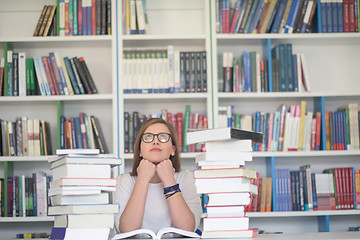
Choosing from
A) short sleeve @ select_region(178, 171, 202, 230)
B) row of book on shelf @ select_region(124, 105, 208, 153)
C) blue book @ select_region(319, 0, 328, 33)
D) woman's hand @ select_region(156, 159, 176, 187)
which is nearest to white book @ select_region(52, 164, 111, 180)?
woman's hand @ select_region(156, 159, 176, 187)

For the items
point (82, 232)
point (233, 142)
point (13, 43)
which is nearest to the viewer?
point (82, 232)

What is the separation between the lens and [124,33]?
148 inches

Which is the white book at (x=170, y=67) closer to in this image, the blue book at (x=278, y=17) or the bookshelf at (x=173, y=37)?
the bookshelf at (x=173, y=37)

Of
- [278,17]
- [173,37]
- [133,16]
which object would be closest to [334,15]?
[278,17]

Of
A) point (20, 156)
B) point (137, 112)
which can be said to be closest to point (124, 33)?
point (137, 112)

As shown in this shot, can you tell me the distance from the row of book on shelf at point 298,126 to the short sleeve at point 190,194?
130 centimetres

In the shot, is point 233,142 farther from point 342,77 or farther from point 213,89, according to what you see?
point 342,77

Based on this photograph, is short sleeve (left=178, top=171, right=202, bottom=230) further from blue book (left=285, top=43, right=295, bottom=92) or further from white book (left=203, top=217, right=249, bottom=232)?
blue book (left=285, top=43, right=295, bottom=92)

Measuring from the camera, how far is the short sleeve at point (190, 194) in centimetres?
227

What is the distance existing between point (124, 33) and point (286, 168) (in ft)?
5.18

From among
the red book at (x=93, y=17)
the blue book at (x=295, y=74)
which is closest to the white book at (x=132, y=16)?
the red book at (x=93, y=17)

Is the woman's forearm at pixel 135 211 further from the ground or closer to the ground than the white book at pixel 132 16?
closer to the ground

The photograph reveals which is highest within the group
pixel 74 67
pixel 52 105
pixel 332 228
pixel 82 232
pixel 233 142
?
pixel 74 67

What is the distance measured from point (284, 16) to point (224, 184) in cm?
243
